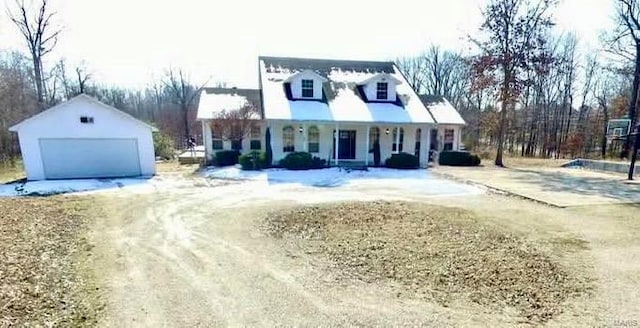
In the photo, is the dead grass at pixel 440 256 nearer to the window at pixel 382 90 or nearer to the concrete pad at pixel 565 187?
the concrete pad at pixel 565 187

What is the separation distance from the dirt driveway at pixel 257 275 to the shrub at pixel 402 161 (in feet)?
30.3

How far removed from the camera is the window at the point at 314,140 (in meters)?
20.5

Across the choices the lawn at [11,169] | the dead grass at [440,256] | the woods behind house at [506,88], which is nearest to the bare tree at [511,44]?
the woods behind house at [506,88]

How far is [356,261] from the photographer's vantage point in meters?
5.97

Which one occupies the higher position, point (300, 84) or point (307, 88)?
point (300, 84)

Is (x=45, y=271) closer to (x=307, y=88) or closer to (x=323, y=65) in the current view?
(x=307, y=88)

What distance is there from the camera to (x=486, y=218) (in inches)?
345

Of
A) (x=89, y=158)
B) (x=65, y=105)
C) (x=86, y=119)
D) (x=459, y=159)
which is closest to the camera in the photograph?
(x=65, y=105)

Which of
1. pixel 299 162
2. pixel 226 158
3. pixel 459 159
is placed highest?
pixel 226 158

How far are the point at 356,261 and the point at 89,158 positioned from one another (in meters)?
15.6

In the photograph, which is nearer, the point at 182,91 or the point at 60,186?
the point at 60,186

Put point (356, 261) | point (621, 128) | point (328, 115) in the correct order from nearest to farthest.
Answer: point (356, 261)
point (621, 128)
point (328, 115)

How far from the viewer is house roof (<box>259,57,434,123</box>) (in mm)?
19375

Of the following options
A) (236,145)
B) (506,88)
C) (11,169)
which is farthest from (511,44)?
(11,169)
